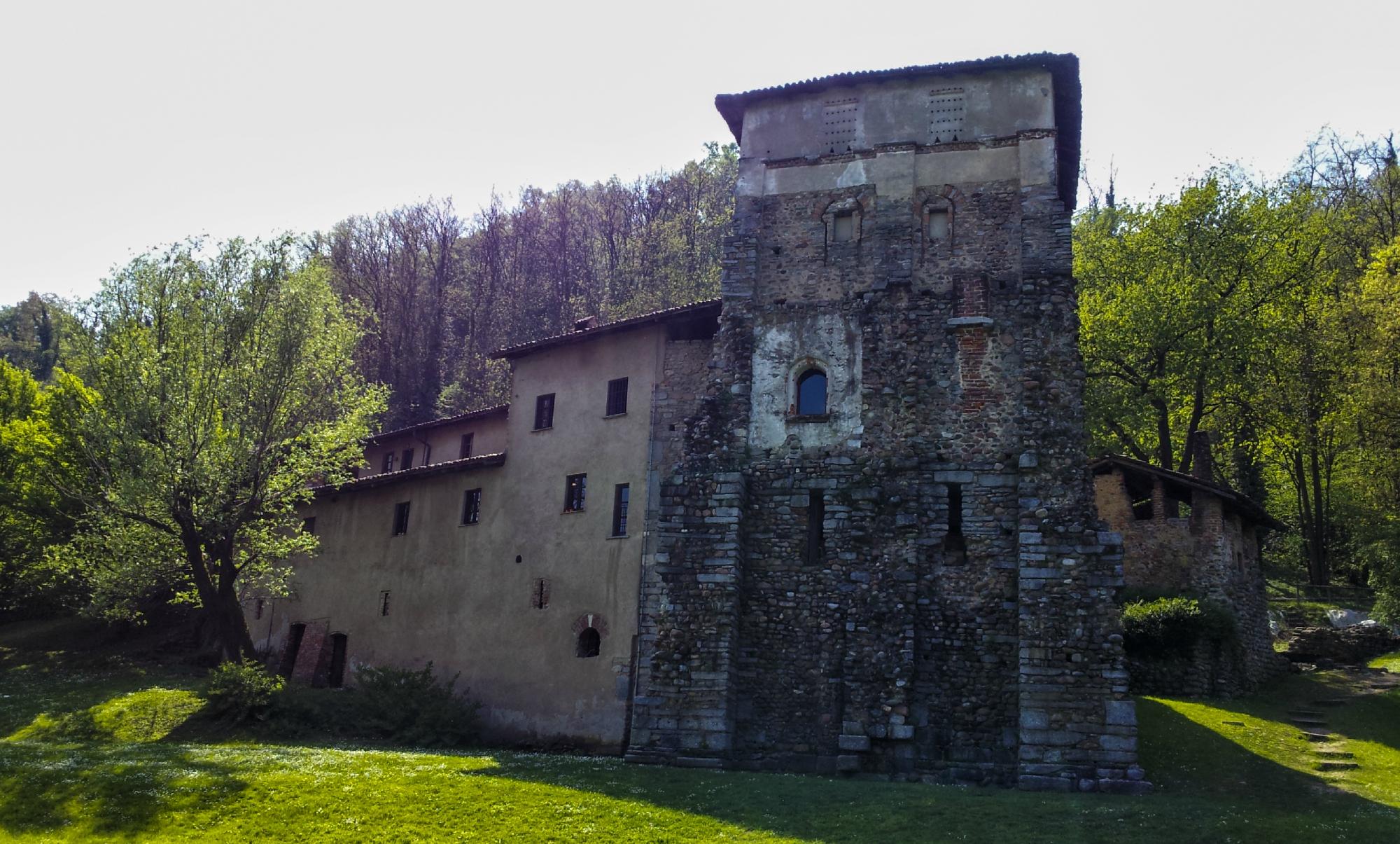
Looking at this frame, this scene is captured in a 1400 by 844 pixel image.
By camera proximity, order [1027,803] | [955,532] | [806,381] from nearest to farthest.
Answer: [1027,803]
[955,532]
[806,381]

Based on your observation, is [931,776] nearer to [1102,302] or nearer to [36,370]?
[1102,302]

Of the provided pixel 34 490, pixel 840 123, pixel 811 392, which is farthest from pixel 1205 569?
pixel 34 490

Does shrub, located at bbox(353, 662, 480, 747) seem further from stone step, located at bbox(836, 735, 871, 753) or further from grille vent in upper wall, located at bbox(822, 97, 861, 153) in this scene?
grille vent in upper wall, located at bbox(822, 97, 861, 153)

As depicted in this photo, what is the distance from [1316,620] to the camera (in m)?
34.3

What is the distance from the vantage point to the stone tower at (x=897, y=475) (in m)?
21.0

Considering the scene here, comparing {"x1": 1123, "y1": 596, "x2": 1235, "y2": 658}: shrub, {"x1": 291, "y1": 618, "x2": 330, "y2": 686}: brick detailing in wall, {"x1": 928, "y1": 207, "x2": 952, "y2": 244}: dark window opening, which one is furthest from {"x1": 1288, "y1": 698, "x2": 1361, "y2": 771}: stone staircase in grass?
{"x1": 291, "y1": 618, "x2": 330, "y2": 686}: brick detailing in wall

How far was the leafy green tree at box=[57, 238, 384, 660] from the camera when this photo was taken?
2850cm

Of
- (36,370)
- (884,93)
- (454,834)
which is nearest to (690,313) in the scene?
(884,93)

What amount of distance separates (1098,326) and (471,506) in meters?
23.0

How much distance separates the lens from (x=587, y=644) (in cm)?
Answer: 2767

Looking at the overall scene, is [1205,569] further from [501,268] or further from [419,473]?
[501,268]

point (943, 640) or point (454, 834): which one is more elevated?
point (943, 640)

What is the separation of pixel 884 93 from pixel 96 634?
3643 centimetres

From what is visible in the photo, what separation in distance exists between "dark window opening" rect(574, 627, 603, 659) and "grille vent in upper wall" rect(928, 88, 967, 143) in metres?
15.0
